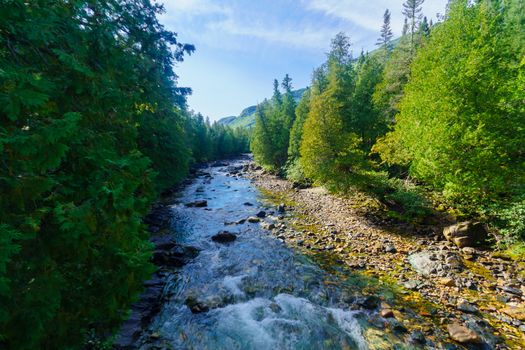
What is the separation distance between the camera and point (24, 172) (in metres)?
3.26

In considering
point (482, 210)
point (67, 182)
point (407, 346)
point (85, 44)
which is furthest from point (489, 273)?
point (85, 44)

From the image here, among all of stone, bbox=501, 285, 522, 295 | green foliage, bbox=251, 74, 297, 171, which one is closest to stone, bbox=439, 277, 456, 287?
stone, bbox=501, 285, 522, 295

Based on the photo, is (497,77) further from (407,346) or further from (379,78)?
(379,78)

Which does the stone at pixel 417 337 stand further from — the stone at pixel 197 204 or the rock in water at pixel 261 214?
the stone at pixel 197 204

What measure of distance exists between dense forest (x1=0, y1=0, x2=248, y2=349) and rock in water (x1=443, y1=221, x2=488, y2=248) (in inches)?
516

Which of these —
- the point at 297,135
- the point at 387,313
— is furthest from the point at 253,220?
the point at 297,135

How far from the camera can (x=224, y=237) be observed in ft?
46.3

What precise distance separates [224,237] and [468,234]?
40.1 feet

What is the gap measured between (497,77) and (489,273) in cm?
864

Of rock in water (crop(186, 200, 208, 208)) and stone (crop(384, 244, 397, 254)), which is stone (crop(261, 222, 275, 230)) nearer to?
stone (crop(384, 244, 397, 254))

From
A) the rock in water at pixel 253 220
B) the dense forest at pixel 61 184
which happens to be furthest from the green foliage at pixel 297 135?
the dense forest at pixel 61 184

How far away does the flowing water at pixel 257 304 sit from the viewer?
7.02 meters

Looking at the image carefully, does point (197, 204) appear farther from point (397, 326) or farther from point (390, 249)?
point (397, 326)

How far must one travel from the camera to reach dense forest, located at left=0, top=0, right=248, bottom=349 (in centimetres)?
312
